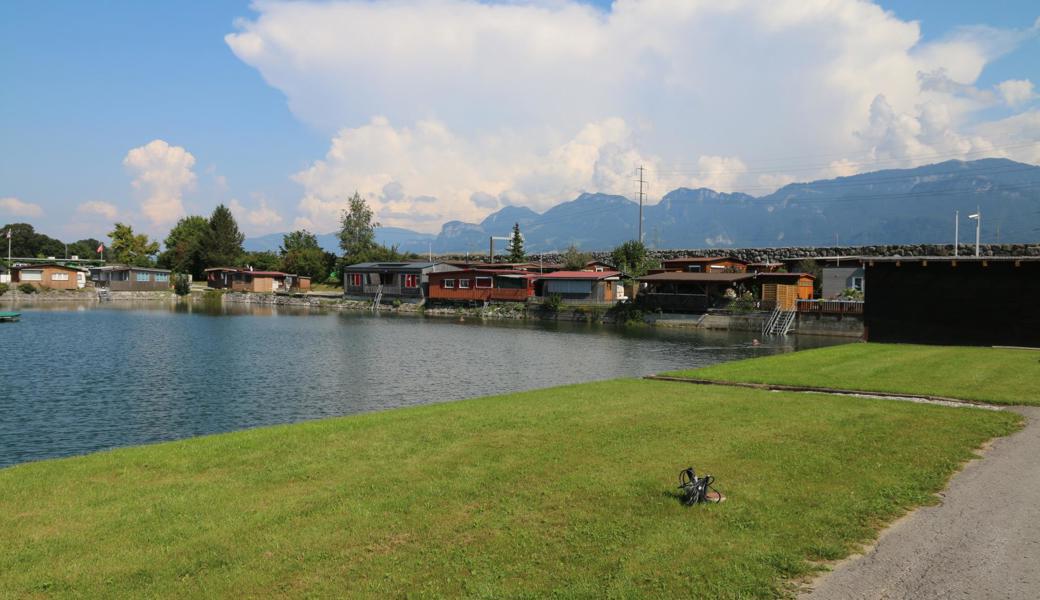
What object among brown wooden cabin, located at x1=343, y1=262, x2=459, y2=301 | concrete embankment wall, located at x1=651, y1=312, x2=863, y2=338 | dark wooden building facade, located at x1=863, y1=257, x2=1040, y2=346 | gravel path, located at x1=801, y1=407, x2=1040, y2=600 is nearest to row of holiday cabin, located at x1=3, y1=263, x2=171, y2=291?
brown wooden cabin, located at x1=343, y1=262, x2=459, y2=301

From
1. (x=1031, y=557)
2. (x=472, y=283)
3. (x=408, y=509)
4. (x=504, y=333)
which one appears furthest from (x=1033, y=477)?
(x=472, y=283)

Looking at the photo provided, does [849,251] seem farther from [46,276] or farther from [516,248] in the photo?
[46,276]

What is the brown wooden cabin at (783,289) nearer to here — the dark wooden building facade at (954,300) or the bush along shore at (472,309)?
the bush along shore at (472,309)

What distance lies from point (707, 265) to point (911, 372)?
54468 millimetres

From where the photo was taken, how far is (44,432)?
64.9 feet

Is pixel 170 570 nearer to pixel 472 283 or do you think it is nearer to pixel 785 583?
pixel 785 583

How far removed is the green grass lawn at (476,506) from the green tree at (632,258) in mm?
72722

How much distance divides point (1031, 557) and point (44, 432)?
2343cm

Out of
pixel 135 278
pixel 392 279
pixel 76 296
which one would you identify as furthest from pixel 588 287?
pixel 76 296

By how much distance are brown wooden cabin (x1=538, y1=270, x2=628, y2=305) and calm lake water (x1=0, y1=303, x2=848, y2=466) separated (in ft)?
34.2

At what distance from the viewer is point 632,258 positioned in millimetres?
90812

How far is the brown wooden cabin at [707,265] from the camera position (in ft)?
256

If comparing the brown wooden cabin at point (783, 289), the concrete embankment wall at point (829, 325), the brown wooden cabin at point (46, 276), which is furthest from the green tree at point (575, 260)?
the brown wooden cabin at point (46, 276)

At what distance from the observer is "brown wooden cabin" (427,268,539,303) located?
278 feet
